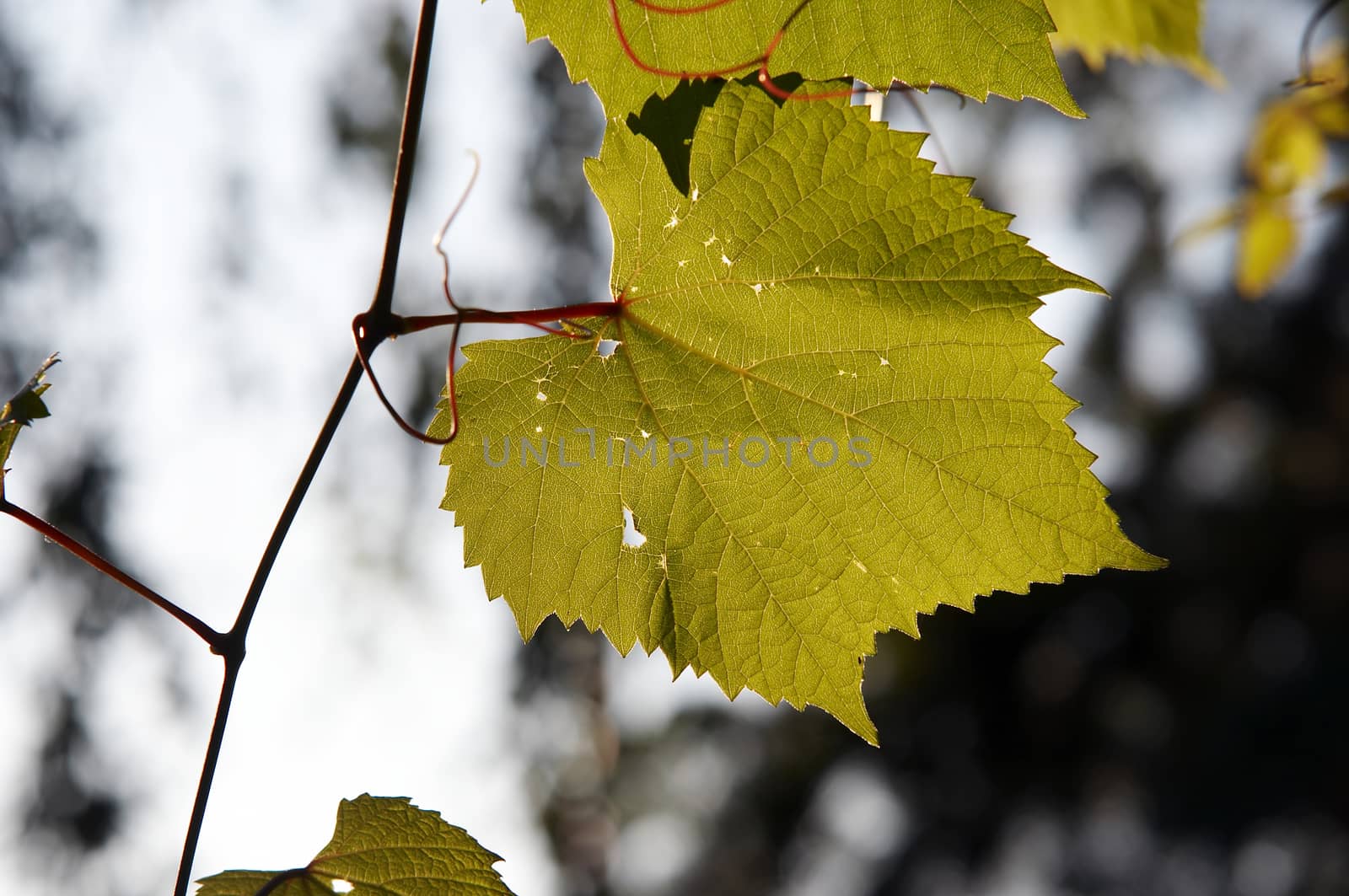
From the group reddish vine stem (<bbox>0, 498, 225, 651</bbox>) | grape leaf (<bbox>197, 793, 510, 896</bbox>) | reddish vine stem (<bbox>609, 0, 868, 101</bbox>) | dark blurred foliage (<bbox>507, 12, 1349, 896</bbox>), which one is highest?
dark blurred foliage (<bbox>507, 12, 1349, 896</bbox>)

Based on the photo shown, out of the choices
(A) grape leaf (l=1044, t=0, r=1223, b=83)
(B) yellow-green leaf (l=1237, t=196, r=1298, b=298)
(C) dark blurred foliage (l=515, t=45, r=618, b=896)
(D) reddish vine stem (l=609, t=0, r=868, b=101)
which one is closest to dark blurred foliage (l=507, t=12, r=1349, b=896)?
(C) dark blurred foliage (l=515, t=45, r=618, b=896)

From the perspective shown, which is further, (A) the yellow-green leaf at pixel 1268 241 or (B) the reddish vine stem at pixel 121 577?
(A) the yellow-green leaf at pixel 1268 241

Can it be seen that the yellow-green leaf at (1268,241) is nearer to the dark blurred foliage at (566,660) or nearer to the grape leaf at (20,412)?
the grape leaf at (20,412)

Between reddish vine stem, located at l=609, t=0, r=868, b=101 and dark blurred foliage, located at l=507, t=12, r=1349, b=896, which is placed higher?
dark blurred foliage, located at l=507, t=12, r=1349, b=896

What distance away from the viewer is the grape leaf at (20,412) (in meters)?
0.80

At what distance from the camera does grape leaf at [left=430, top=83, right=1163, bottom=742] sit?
2.40ft

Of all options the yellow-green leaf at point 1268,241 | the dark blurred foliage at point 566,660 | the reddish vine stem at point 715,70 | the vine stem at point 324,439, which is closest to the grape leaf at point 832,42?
the reddish vine stem at point 715,70

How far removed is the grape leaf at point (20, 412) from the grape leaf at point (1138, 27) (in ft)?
4.03

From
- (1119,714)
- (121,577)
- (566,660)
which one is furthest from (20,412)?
(1119,714)

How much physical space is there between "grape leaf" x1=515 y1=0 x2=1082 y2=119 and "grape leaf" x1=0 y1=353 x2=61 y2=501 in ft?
1.61

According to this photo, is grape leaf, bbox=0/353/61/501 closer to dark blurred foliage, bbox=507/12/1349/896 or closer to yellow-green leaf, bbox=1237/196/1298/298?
yellow-green leaf, bbox=1237/196/1298/298

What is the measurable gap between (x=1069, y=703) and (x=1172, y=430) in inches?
120

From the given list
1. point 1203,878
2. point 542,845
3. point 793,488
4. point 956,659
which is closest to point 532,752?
point 542,845

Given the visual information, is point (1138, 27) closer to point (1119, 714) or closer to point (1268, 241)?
point (1268, 241)
